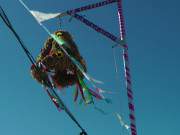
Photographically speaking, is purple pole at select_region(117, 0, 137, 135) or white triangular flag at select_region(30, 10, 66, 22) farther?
purple pole at select_region(117, 0, 137, 135)

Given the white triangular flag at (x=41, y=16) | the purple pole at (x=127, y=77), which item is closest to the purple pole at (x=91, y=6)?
the purple pole at (x=127, y=77)

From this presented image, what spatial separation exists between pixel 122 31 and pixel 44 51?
112 inches

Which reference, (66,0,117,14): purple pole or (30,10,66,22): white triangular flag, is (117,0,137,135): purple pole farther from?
(30,10,66,22): white triangular flag

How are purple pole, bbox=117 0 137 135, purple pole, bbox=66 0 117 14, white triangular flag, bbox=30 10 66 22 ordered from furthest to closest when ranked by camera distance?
purple pole, bbox=66 0 117 14
purple pole, bbox=117 0 137 135
white triangular flag, bbox=30 10 66 22

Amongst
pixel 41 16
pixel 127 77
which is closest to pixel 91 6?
pixel 127 77

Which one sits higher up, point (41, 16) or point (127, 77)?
point (41, 16)

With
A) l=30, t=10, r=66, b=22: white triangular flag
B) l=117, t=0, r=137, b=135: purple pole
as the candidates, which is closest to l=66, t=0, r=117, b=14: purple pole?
l=117, t=0, r=137, b=135: purple pole

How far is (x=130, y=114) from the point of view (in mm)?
13039

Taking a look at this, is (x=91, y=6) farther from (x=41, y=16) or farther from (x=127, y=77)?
(x=41, y=16)

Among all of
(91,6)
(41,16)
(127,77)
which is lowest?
(127,77)

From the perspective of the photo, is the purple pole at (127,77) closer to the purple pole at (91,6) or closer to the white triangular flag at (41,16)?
the purple pole at (91,6)

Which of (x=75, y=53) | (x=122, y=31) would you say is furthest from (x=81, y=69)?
(x=122, y=31)

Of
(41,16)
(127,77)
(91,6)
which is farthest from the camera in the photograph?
(91,6)

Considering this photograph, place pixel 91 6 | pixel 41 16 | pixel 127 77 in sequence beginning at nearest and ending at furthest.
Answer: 1. pixel 41 16
2. pixel 127 77
3. pixel 91 6
